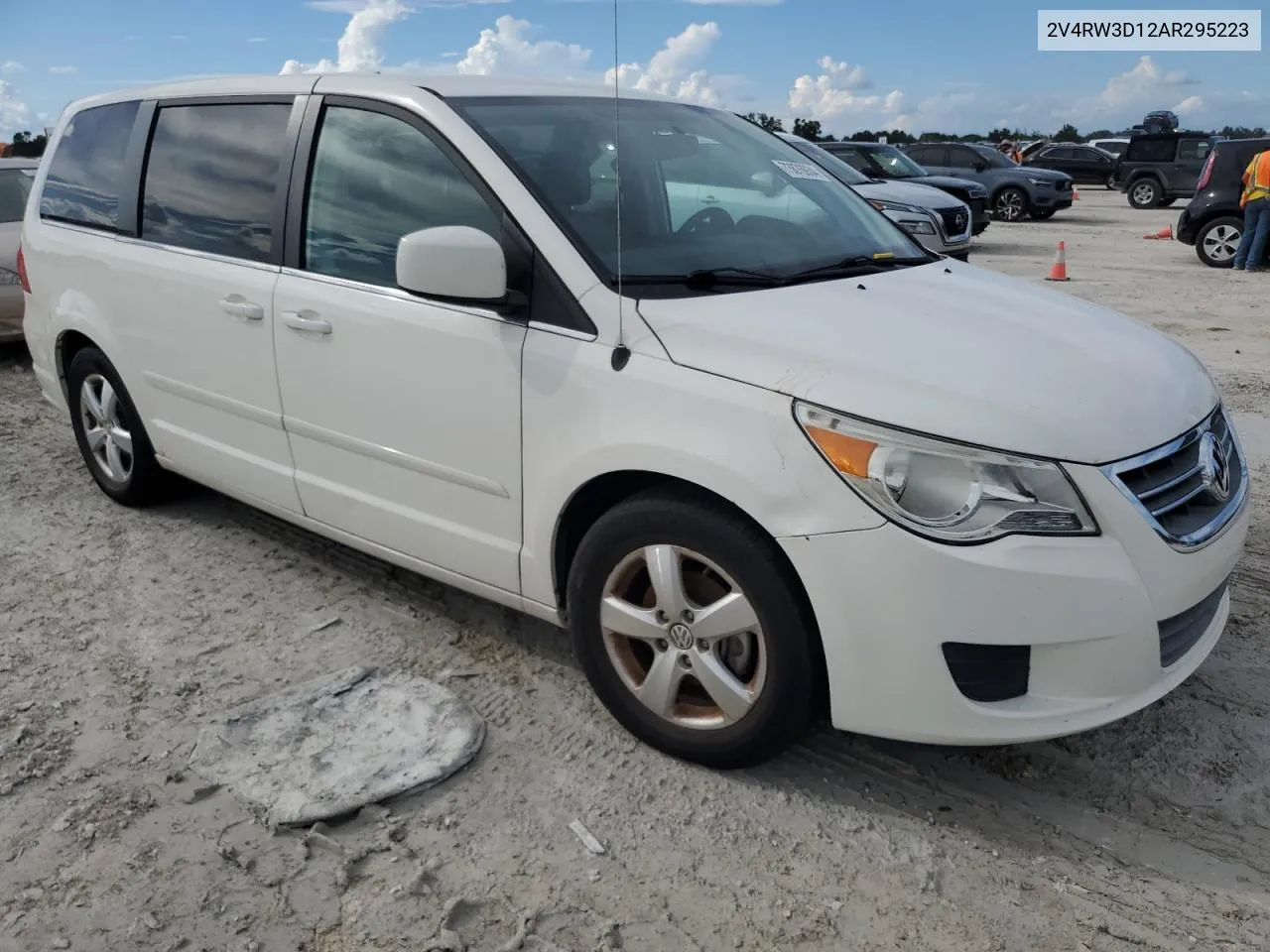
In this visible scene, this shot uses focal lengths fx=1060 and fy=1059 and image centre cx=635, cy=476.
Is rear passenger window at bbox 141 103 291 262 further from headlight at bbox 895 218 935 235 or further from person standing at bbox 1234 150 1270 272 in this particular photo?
person standing at bbox 1234 150 1270 272

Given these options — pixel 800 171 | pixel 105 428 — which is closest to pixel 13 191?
pixel 105 428

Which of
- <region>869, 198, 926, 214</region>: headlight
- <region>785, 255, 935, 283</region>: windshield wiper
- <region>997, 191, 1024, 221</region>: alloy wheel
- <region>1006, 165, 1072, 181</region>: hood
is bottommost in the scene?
<region>785, 255, 935, 283</region>: windshield wiper

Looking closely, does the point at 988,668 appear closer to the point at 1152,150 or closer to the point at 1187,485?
the point at 1187,485

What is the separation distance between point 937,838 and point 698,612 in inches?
31.4

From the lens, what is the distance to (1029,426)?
2363mm

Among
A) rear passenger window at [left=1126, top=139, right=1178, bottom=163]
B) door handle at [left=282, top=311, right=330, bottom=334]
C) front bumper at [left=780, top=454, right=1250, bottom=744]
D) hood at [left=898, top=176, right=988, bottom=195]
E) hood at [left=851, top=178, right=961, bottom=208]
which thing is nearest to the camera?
front bumper at [left=780, top=454, right=1250, bottom=744]

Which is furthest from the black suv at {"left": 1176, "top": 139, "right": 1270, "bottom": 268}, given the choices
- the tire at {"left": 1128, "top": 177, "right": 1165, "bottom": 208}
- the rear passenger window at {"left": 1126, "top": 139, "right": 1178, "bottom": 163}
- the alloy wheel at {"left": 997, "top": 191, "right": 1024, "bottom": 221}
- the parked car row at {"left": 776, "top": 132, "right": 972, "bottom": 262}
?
the rear passenger window at {"left": 1126, "top": 139, "right": 1178, "bottom": 163}

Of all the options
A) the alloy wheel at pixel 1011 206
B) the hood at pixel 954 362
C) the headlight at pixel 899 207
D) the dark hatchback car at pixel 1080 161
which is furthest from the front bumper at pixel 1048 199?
the hood at pixel 954 362

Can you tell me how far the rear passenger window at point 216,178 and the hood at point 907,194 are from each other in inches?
367

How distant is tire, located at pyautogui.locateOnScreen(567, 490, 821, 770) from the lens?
2508mm

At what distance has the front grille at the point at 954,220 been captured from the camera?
12.5 metres

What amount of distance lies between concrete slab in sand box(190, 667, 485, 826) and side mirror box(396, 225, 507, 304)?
122cm

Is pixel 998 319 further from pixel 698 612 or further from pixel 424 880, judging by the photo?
pixel 424 880

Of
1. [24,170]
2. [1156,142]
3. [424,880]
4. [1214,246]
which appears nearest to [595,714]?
[424,880]
